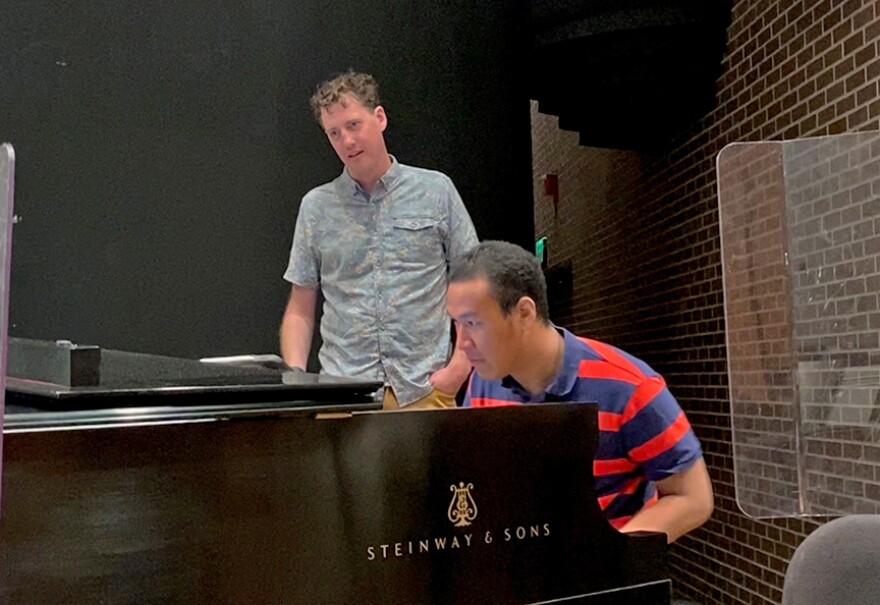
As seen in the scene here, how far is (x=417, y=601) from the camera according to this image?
1.23 meters

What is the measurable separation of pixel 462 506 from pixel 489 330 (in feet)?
1.79

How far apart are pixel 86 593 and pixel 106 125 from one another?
224 centimetres

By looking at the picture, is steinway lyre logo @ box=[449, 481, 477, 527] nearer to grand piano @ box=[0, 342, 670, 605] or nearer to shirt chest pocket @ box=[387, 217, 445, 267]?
grand piano @ box=[0, 342, 670, 605]

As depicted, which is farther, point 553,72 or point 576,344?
point 553,72

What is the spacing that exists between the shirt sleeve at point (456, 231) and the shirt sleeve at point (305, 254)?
14.0 inches

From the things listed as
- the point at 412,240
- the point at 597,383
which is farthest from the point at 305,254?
the point at 597,383

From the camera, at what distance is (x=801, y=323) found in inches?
94.6

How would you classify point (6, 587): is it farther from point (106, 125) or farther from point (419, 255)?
point (106, 125)

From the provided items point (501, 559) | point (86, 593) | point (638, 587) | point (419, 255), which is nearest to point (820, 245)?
point (419, 255)

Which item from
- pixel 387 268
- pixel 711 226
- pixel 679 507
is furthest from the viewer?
pixel 711 226

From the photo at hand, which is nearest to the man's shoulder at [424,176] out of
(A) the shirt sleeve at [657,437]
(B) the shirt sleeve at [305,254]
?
(B) the shirt sleeve at [305,254]

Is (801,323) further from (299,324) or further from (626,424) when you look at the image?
(299,324)

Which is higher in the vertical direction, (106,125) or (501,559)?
(106,125)

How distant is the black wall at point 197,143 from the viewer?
292 cm
